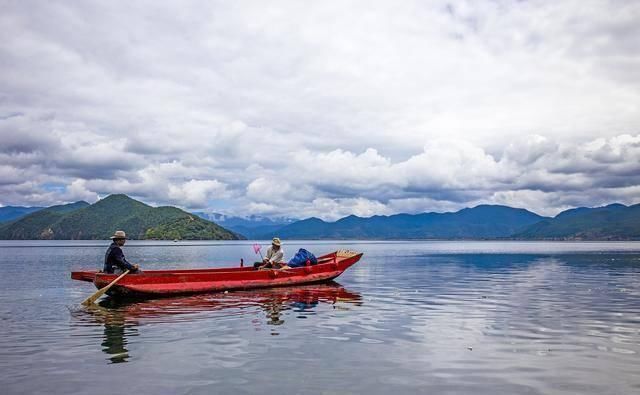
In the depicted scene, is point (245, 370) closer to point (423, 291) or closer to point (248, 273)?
point (248, 273)

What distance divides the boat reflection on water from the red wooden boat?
525 mm

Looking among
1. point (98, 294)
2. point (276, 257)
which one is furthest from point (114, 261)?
point (276, 257)

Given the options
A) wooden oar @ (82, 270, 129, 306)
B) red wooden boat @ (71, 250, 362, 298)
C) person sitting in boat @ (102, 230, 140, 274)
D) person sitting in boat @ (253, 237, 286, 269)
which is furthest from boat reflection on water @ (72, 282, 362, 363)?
person sitting in boat @ (253, 237, 286, 269)

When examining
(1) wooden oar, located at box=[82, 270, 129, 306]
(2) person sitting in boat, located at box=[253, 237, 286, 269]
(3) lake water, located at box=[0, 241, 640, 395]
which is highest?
(2) person sitting in boat, located at box=[253, 237, 286, 269]

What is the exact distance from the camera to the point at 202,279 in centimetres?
2939

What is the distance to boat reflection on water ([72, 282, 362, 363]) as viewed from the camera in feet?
58.7

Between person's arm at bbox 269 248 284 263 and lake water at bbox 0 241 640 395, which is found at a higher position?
person's arm at bbox 269 248 284 263

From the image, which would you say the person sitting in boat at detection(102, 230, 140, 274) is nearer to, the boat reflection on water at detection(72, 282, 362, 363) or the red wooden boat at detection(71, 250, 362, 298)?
the red wooden boat at detection(71, 250, 362, 298)

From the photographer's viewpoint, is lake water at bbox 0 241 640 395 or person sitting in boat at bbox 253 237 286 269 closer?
lake water at bbox 0 241 640 395

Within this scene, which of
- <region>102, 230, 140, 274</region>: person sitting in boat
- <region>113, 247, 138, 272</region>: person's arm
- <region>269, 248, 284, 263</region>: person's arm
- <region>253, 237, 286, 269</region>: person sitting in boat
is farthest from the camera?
<region>269, 248, 284, 263</region>: person's arm

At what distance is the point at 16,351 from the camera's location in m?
14.7

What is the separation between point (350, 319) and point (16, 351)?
12.4 meters

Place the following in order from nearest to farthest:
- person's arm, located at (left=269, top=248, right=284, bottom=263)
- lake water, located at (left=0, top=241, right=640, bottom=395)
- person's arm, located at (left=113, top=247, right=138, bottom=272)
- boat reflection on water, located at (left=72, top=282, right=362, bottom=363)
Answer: lake water, located at (left=0, top=241, right=640, bottom=395), boat reflection on water, located at (left=72, top=282, right=362, bottom=363), person's arm, located at (left=113, top=247, right=138, bottom=272), person's arm, located at (left=269, top=248, right=284, bottom=263)

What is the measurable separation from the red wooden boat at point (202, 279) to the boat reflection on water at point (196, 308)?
0.52 m
